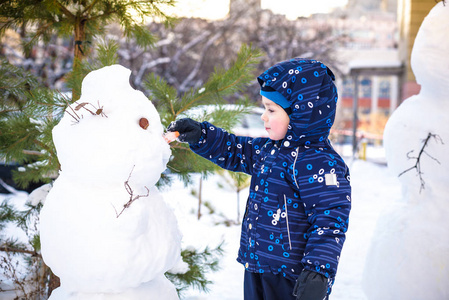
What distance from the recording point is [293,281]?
182 cm

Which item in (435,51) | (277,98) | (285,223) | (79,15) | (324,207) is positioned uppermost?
(79,15)

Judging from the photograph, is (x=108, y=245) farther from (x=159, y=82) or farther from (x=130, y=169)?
(x=159, y=82)

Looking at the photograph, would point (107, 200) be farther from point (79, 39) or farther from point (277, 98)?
point (79, 39)

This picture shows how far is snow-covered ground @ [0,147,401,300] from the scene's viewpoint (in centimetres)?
366

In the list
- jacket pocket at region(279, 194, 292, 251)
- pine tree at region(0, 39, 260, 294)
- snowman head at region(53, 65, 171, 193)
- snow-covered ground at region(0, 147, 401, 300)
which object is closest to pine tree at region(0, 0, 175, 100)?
pine tree at region(0, 39, 260, 294)

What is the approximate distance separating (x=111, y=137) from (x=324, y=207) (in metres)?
0.88

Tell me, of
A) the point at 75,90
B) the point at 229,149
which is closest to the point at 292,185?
the point at 229,149

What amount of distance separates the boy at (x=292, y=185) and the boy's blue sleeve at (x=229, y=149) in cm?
12

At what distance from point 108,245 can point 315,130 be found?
3.21 feet

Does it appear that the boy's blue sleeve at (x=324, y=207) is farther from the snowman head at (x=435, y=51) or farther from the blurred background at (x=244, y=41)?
the blurred background at (x=244, y=41)

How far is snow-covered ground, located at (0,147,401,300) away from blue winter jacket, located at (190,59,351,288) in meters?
0.86

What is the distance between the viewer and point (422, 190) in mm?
2863

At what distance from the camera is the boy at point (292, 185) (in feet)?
5.63

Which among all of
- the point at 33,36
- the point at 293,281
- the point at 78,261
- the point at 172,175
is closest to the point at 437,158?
the point at 293,281
